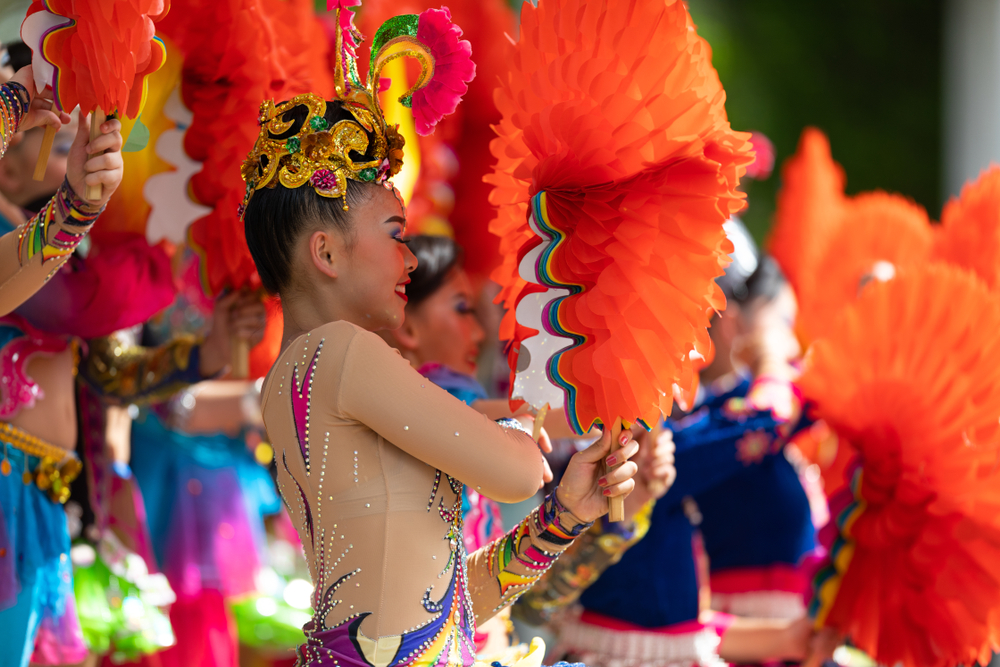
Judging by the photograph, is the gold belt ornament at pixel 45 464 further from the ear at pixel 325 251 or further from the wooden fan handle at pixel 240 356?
the ear at pixel 325 251

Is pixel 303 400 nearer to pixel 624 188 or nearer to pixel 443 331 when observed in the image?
pixel 624 188

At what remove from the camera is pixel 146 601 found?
2318mm

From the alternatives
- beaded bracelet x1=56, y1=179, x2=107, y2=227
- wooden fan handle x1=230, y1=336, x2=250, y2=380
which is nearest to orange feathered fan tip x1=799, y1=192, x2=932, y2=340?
wooden fan handle x1=230, y1=336, x2=250, y2=380

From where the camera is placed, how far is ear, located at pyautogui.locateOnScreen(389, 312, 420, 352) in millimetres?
2264

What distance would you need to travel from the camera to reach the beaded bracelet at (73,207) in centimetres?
154

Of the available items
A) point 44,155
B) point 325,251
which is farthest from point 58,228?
point 325,251

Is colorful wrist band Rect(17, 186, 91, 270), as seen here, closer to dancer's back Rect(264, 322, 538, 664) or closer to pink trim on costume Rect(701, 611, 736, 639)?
dancer's back Rect(264, 322, 538, 664)

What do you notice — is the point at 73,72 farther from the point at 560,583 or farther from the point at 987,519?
the point at 987,519

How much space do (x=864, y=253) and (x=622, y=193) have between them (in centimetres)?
226

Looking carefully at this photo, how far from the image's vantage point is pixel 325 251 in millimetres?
1403

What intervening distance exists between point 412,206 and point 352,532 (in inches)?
99.6

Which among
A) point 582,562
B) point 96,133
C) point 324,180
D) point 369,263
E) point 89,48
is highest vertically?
point 89,48

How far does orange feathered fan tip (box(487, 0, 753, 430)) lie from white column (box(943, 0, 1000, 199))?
7468 millimetres

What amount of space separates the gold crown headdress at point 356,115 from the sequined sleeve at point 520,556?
58 cm
